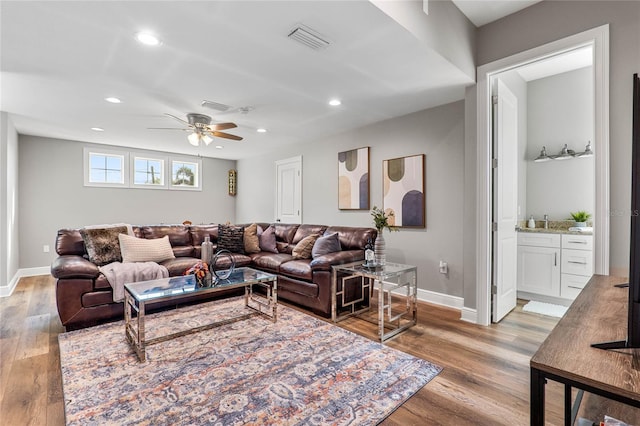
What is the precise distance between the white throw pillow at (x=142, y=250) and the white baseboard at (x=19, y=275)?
1970 mm

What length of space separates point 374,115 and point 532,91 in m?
2.32

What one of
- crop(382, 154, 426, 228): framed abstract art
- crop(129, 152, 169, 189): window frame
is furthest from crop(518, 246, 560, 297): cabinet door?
crop(129, 152, 169, 189): window frame

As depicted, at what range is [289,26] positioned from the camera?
7.02ft

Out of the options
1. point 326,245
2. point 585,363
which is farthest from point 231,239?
point 585,363

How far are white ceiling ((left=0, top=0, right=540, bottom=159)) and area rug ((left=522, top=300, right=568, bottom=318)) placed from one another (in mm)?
2616

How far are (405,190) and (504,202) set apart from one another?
1213 millimetres

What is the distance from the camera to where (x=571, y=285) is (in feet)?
11.7

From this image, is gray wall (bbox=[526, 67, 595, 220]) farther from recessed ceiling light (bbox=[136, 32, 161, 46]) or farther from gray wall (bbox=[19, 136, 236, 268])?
gray wall (bbox=[19, 136, 236, 268])

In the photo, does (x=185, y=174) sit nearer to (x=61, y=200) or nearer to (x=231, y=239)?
(x=61, y=200)

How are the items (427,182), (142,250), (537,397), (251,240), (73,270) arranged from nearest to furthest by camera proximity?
(537,397) → (73,270) → (142,250) → (427,182) → (251,240)

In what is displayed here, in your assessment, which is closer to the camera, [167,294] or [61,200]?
[167,294]

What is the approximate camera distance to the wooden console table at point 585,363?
2.42 feet

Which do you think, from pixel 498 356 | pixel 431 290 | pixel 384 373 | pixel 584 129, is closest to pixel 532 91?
pixel 584 129

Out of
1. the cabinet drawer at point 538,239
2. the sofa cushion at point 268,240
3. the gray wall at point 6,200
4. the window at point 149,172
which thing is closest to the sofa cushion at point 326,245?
the sofa cushion at point 268,240
